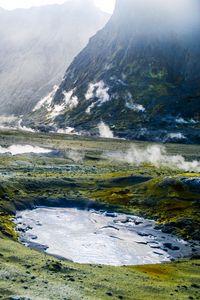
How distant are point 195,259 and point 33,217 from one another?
44.7 metres

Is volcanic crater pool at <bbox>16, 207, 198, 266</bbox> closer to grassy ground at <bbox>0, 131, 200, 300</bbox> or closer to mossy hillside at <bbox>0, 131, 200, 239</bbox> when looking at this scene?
grassy ground at <bbox>0, 131, 200, 300</bbox>

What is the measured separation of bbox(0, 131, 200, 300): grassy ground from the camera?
64.3 m

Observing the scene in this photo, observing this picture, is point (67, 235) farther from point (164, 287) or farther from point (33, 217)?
point (164, 287)

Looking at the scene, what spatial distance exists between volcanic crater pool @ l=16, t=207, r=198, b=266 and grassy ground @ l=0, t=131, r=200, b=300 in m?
4.67

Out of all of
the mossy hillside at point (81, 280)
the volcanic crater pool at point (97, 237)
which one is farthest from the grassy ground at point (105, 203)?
the volcanic crater pool at point (97, 237)

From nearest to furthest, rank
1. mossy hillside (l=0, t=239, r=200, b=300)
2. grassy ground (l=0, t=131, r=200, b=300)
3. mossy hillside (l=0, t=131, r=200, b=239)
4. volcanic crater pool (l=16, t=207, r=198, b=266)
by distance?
mossy hillside (l=0, t=239, r=200, b=300) < grassy ground (l=0, t=131, r=200, b=300) < volcanic crater pool (l=16, t=207, r=198, b=266) < mossy hillside (l=0, t=131, r=200, b=239)

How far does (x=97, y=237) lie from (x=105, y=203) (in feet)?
99.5

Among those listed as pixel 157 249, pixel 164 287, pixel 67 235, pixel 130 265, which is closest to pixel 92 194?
pixel 67 235

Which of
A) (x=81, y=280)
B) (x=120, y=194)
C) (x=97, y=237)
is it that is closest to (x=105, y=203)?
(x=120, y=194)

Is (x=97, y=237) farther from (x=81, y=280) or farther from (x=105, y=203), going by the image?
(x=81, y=280)

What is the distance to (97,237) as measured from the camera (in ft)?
362

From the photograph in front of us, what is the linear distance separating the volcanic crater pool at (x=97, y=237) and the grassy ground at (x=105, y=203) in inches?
184

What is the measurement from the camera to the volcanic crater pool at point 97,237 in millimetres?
96750

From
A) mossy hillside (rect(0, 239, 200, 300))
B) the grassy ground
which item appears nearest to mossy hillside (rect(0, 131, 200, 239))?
the grassy ground
